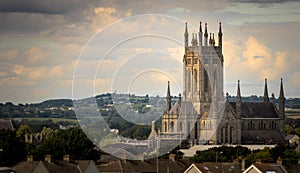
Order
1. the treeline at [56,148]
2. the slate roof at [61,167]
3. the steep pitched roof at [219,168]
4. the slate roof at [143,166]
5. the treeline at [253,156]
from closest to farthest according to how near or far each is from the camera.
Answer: the slate roof at [61,167]
the steep pitched roof at [219,168]
the slate roof at [143,166]
the treeline at [56,148]
the treeline at [253,156]

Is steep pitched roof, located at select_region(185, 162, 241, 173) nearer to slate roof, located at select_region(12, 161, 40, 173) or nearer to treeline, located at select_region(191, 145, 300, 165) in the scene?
slate roof, located at select_region(12, 161, 40, 173)

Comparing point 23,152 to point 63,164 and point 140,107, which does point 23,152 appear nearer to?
point 63,164

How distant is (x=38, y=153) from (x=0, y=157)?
11.8 m

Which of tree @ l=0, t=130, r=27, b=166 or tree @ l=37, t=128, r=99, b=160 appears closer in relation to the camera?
tree @ l=0, t=130, r=27, b=166

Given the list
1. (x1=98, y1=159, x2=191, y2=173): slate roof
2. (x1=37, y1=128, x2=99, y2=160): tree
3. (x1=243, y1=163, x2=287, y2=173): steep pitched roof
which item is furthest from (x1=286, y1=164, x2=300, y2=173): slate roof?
(x1=37, y1=128, x2=99, y2=160): tree

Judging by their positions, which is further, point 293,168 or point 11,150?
point 11,150

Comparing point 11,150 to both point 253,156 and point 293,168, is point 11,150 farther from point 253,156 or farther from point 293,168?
point 253,156

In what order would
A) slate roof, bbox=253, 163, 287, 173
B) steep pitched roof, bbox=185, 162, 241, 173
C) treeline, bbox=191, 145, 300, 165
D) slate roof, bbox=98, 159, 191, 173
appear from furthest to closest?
treeline, bbox=191, 145, 300, 165, slate roof, bbox=98, 159, 191, 173, steep pitched roof, bbox=185, 162, 241, 173, slate roof, bbox=253, 163, 287, 173

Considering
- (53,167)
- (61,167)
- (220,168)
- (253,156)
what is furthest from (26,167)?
(253,156)

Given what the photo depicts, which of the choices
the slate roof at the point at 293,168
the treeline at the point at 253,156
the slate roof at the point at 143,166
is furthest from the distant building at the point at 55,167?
the treeline at the point at 253,156

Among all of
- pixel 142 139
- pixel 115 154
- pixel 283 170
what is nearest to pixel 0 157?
pixel 283 170

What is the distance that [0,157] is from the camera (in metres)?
107

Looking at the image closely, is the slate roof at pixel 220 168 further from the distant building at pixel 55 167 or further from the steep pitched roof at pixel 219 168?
the distant building at pixel 55 167

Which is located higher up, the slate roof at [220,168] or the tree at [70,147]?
the tree at [70,147]
